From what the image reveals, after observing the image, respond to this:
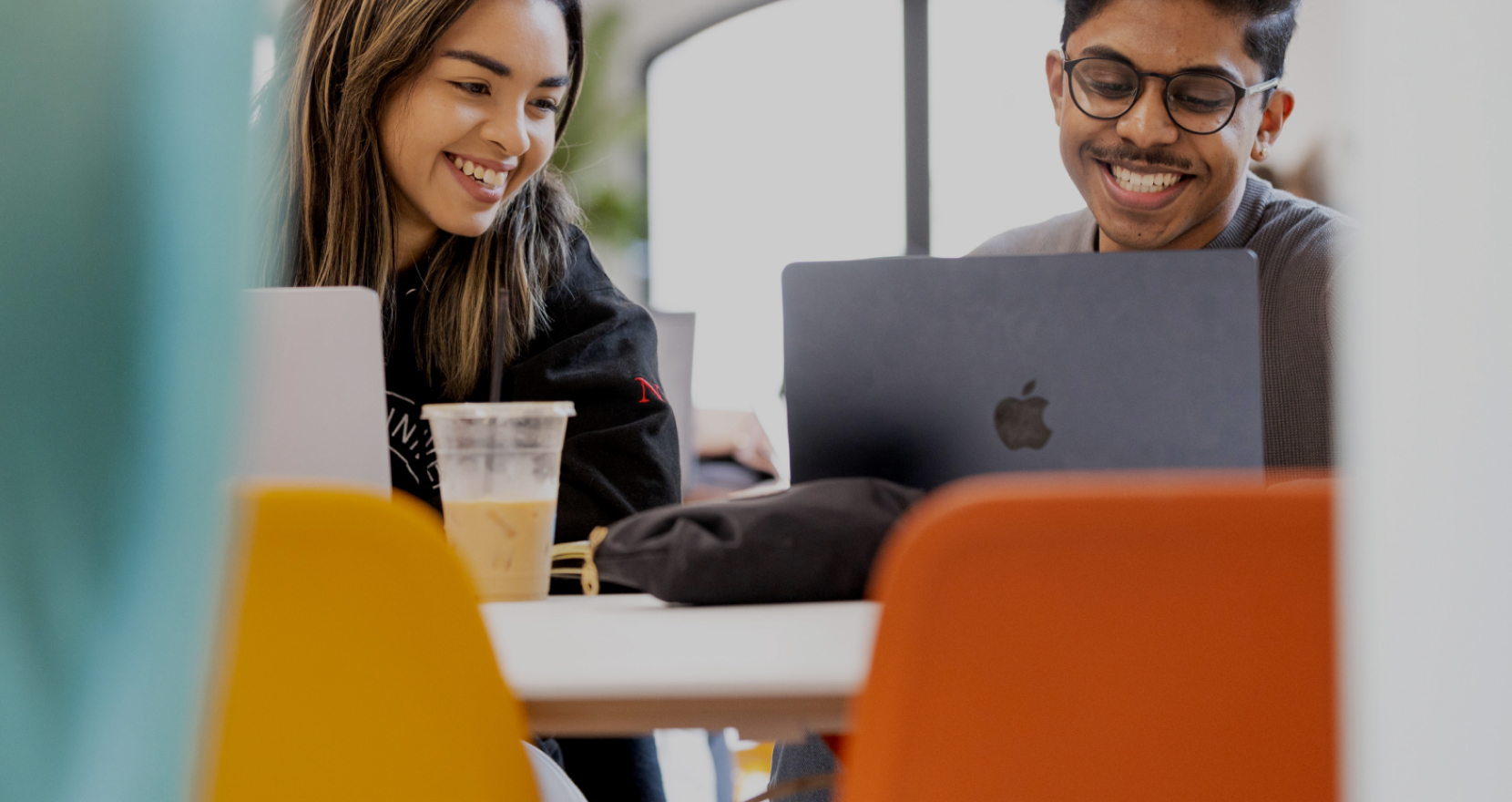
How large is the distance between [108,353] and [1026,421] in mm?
785

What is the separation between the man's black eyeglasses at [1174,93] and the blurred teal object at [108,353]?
59.8 inches

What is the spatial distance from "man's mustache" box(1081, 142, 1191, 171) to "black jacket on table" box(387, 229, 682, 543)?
26.1 inches

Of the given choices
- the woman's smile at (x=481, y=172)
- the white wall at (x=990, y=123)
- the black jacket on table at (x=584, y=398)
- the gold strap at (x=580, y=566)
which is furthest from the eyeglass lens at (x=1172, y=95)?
the white wall at (x=990, y=123)

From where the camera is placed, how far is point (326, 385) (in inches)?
38.4

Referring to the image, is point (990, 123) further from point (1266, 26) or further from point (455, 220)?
point (455, 220)

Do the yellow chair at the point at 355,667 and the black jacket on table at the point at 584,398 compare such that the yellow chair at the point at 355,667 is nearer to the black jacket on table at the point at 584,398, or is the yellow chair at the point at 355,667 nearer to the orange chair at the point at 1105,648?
the orange chair at the point at 1105,648

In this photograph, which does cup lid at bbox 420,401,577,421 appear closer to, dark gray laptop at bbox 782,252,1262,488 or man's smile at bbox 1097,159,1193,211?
dark gray laptop at bbox 782,252,1262,488

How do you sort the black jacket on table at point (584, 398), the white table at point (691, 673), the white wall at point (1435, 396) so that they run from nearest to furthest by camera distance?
the white wall at point (1435, 396) → the white table at point (691, 673) → the black jacket on table at point (584, 398)

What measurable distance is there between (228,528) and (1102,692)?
1.11ft

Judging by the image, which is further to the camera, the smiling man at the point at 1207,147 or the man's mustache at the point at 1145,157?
the man's mustache at the point at 1145,157

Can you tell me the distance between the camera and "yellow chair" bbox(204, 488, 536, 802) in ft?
1.65

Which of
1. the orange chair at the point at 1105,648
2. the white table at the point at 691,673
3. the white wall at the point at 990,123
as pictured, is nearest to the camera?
the orange chair at the point at 1105,648

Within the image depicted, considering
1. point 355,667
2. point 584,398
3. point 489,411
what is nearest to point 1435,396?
point 355,667

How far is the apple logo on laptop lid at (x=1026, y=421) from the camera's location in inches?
37.5
